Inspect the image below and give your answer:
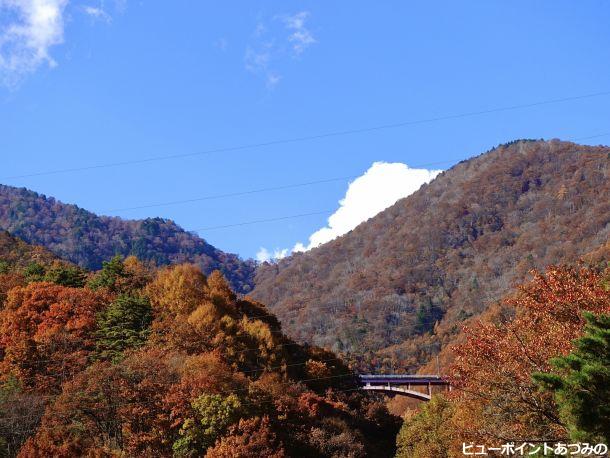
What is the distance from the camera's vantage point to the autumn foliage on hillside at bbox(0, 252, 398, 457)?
33.5 meters

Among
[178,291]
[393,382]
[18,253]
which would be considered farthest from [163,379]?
[18,253]

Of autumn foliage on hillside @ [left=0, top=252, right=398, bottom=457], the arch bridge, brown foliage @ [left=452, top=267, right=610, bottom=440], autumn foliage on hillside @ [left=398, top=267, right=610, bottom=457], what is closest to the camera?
autumn foliage on hillside @ [left=398, top=267, right=610, bottom=457]

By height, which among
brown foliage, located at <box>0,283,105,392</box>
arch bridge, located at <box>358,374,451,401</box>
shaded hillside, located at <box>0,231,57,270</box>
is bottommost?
arch bridge, located at <box>358,374,451,401</box>

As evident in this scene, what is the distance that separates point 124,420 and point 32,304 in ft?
61.1

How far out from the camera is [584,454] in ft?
52.1

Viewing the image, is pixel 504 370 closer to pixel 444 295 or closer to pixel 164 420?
pixel 164 420

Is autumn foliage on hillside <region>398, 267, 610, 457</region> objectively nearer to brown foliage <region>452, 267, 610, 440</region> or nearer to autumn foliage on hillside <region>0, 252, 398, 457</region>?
brown foliage <region>452, 267, 610, 440</region>

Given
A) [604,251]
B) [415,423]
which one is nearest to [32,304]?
[415,423]

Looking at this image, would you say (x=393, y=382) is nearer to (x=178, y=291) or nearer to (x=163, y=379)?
(x=178, y=291)

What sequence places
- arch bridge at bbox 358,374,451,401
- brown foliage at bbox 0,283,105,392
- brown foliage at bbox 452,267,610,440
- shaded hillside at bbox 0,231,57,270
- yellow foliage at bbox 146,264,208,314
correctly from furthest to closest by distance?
shaded hillside at bbox 0,231,57,270 → arch bridge at bbox 358,374,451,401 → yellow foliage at bbox 146,264,208,314 → brown foliage at bbox 0,283,105,392 → brown foliage at bbox 452,267,610,440

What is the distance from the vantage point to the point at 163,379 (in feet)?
124

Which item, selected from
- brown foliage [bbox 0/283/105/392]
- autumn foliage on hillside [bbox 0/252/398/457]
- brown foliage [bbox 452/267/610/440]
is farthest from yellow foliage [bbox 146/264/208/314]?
brown foliage [bbox 452/267/610/440]

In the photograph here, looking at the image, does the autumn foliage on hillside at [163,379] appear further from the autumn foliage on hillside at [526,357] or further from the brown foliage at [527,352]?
the brown foliage at [527,352]

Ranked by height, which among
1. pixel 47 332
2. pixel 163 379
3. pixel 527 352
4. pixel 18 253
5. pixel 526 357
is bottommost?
pixel 526 357
